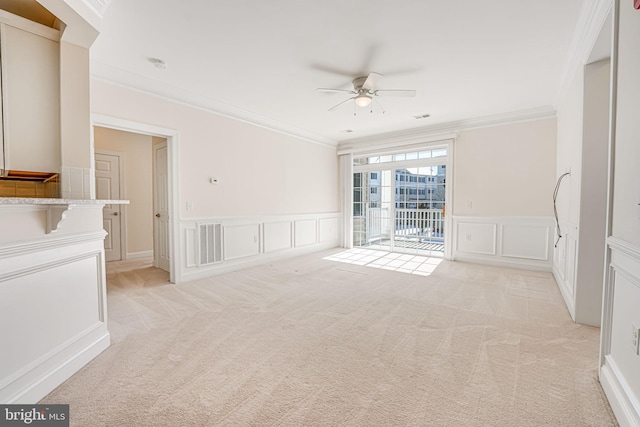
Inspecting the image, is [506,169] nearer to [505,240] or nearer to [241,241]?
[505,240]

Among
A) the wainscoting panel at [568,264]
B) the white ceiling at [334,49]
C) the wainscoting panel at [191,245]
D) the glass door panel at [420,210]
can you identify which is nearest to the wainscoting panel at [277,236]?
the wainscoting panel at [191,245]

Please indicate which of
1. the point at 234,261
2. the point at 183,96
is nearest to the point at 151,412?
the point at 234,261

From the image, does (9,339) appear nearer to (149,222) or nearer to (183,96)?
(183,96)

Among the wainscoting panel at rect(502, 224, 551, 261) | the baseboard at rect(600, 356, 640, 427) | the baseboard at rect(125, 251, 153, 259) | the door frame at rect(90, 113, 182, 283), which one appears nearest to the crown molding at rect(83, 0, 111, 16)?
the door frame at rect(90, 113, 182, 283)

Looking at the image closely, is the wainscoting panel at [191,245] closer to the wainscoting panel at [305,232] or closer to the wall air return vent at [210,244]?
the wall air return vent at [210,244]

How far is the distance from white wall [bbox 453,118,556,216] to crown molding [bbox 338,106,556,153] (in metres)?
0.10

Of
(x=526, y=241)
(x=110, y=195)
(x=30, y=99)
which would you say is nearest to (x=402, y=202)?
(x=526, y=241)

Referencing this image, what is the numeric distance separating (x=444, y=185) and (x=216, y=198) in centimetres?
433

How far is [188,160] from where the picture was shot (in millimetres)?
3975

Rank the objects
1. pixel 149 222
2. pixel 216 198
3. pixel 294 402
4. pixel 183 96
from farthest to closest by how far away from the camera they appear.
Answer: pixel 149 222 → pixel 216 198 → pixel 183 96 → pixel 294 402

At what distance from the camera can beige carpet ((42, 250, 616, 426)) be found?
1496 millimetres

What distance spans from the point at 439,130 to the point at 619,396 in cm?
478

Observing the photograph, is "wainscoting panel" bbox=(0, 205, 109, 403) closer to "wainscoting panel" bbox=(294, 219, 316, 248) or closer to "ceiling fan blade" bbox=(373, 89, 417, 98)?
"ceiling fan blade" bbox=(373, 89, 417, 98)

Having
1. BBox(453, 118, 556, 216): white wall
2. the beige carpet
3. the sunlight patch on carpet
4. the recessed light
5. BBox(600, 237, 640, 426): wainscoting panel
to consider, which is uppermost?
the recessed light
